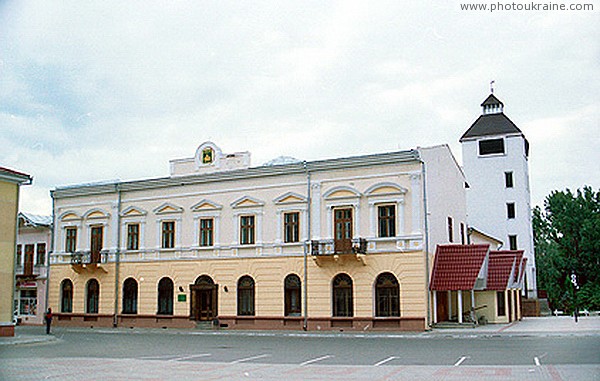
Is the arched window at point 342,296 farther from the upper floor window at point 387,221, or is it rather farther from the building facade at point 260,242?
the upper floor window at point 387,221

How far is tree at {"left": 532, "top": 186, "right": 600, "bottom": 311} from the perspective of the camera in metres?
56.6

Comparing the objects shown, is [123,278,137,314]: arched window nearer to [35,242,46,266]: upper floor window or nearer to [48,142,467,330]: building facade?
[48,142,467,330]: building facade

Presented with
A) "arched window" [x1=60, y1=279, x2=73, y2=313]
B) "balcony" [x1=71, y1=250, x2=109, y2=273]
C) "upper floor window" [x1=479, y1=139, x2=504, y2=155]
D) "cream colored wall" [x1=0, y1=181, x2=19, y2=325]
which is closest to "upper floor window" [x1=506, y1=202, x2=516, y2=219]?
A: "upper floor window" [x1=479, y1=139, x2=504, y2=155]

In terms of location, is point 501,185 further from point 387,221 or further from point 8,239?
point 8,239

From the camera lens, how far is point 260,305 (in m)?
32.3

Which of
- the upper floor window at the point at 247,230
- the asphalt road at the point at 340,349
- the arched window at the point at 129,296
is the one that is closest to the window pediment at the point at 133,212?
the arched window at the point at 129,296

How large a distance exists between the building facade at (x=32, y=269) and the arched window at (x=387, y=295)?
2046 cm

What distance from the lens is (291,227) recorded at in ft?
106

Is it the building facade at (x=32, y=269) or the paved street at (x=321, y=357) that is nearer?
the paved street at (x=321, y=357)

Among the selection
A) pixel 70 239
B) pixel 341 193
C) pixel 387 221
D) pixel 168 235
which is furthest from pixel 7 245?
pixel 387 221

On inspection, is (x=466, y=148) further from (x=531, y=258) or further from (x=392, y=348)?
(x=392, y=348)

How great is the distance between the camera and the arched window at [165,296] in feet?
115

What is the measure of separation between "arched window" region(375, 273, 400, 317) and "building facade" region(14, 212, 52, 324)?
20455 mm

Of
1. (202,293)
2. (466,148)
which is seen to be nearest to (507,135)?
(466,148)
